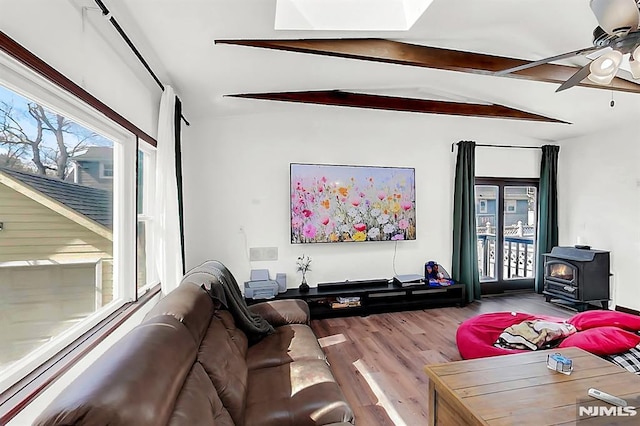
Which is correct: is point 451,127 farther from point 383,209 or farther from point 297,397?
point 297,397

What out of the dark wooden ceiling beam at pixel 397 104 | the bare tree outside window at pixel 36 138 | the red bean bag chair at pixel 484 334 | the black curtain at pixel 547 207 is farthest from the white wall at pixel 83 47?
the black curtain at pixel 547 207

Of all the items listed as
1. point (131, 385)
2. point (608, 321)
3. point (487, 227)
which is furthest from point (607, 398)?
point (487, 227)

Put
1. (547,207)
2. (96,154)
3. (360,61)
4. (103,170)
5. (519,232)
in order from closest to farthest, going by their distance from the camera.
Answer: (96,154) → (103,170) → (360,61) → (547,207) → (519,232)

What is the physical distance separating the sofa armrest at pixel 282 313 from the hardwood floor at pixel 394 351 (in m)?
0.52

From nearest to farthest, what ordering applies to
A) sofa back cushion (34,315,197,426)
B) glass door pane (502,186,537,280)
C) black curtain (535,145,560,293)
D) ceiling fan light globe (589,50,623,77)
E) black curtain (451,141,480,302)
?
sofa back cushion (34,315,197,426)
ceiling fan light globe (589,50,623,77)
black curtain (451,141,480,302)
black curtain (535,145,560,293)
glass door pane (502,186,537,280)

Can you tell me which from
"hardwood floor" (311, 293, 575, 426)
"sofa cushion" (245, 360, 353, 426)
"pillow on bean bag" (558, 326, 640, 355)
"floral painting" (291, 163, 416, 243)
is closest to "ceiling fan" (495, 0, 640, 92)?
"pillow on bean bag" (558, 326, 640, 355)

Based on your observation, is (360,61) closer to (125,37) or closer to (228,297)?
(125,37)

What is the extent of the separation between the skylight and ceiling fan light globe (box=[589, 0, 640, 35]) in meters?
0.98

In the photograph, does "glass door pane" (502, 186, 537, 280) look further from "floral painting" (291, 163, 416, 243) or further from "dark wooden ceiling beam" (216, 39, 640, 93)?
"dark wooden ceiling beam" (216, 39, 640, 93)

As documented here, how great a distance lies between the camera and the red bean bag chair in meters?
2.78

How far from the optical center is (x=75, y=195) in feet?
6.29

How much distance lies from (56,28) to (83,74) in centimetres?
27

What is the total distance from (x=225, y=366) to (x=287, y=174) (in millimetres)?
3065

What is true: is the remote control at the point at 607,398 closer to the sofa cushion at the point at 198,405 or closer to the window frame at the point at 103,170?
the sofa cushion at the point at 198,405
